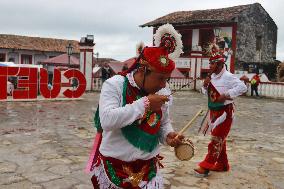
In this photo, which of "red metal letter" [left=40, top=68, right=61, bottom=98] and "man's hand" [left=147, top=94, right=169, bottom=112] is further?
"red metal letter" [left=40, top=68, right=61, bottom=98]

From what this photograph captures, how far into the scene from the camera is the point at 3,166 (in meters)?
5.89

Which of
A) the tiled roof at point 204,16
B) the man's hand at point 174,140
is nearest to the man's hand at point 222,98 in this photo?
the man's hand at point 174,140

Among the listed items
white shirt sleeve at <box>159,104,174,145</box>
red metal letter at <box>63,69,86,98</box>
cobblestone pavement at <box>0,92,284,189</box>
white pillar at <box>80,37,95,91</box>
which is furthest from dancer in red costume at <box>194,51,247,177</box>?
white pillar at <box>80,37,95,91</box>

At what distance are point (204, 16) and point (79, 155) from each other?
27809 millimetres

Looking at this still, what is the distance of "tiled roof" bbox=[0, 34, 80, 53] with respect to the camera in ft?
145

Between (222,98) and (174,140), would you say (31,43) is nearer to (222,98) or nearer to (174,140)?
(222,98)

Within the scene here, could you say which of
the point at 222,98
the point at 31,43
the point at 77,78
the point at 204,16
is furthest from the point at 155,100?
A: the point at 31,43

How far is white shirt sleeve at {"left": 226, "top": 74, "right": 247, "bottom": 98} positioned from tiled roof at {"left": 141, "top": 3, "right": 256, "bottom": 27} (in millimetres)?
25653

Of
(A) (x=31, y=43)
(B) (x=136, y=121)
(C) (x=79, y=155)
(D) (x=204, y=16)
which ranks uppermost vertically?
(D) (x=204, y=16)

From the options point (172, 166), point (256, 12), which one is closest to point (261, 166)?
point (172, 166)

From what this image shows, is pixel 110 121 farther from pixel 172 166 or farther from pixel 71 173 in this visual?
pixel 172 166

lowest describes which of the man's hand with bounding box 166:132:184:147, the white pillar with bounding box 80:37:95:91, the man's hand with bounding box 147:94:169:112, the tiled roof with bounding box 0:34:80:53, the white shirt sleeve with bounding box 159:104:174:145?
the man's hand with bounding box 166:132:184:147

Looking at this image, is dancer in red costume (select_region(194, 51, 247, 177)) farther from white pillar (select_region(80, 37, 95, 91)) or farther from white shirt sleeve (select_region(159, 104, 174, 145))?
white pillar (select_region(80, 37, 95, 91))

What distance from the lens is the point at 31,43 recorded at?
46.1 metres
